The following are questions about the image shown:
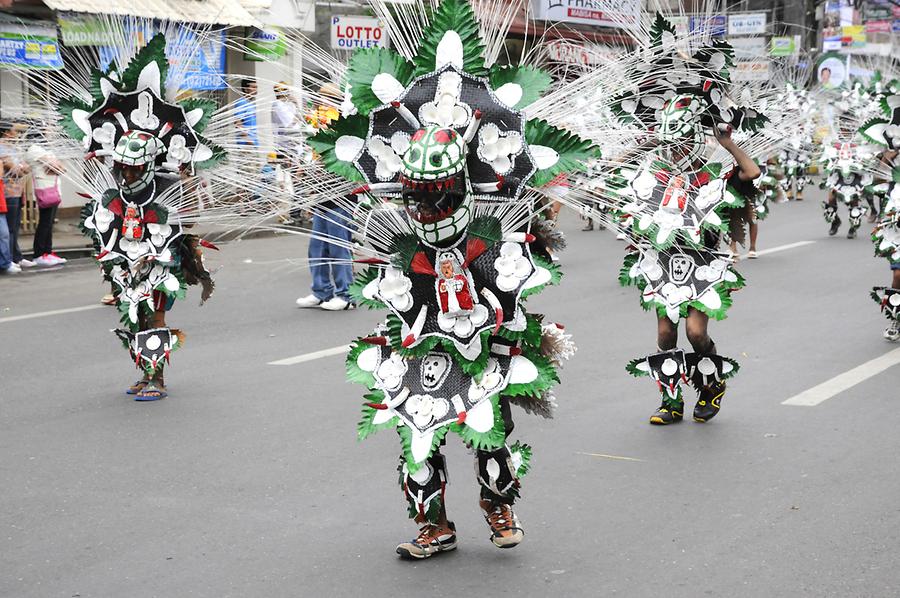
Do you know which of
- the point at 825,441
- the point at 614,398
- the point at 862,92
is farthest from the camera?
the point at 862,92

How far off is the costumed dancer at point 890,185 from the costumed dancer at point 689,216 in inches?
121

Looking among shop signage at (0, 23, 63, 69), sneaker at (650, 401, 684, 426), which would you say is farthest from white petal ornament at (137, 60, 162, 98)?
shop signage at (0, 23, 63, 69)

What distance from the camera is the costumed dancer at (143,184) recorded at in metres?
7.44

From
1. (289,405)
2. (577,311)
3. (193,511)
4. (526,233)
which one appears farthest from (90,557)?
(577,311)

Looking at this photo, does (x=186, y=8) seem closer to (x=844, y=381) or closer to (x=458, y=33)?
(x=844, y=381)

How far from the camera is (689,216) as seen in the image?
23.1 ft

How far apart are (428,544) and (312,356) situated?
4.64 meters

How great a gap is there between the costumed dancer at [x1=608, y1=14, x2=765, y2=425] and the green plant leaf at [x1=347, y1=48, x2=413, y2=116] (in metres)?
2.21

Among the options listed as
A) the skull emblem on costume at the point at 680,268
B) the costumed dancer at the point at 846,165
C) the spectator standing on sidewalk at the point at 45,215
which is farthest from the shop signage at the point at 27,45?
the skull emblem on costume at the point at 680,268

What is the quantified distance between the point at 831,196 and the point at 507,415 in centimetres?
1466

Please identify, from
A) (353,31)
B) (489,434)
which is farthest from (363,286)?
(353,31)

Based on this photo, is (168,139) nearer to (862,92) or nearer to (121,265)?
(121,265)

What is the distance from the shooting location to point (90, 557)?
5016 mm

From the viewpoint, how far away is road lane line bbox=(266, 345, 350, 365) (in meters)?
9.25
